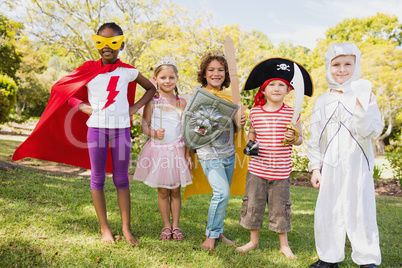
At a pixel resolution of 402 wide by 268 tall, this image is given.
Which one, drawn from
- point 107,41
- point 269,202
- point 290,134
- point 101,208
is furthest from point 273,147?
point 107,41

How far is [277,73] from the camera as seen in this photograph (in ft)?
11.0

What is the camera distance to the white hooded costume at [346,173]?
2.77 m

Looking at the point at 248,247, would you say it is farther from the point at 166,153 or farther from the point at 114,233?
the point at 114,233

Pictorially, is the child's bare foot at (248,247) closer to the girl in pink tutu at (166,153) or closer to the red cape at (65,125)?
the girl in pink tutu at (166,153)

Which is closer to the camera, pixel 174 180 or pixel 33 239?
pixel 33 239

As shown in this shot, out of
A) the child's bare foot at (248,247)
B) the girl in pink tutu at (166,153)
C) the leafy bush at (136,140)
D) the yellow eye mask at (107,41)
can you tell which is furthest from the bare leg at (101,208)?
the leafy bush at (136,140)

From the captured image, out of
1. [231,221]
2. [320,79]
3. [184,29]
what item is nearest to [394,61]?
[320,79]

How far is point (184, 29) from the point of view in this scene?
51.1 ft

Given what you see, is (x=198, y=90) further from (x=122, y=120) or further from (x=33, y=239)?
(x=33, y=239)

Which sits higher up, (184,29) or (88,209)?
(184,29)

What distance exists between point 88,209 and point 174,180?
5.10ft

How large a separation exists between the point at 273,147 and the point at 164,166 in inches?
49.0

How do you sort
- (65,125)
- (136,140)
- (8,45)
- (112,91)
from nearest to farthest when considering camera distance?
(112,91) → (65,125) → (136,140) → (8,45)

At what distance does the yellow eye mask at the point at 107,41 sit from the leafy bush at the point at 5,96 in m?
11.9
